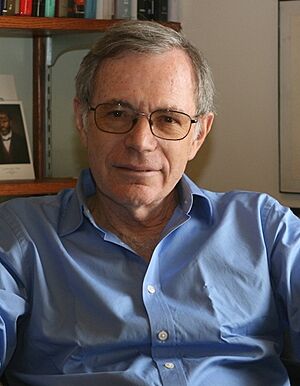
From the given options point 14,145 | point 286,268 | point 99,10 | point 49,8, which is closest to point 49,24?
point 49,8

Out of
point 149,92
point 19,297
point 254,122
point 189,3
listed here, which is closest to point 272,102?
point 254,122

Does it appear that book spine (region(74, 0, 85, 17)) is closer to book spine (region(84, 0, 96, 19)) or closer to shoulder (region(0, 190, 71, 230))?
book spine (region(84, 0, 96, 19))

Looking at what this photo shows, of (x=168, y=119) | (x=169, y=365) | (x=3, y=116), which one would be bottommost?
(x=169, y=365)

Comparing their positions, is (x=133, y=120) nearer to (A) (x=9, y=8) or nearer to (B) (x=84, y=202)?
(B) (x=84, y=202)

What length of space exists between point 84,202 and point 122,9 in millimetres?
811

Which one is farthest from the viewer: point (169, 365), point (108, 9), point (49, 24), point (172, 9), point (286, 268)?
point (172, 9)

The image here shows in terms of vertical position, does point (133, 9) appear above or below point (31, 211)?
above

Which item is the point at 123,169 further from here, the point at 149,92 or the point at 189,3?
the point at 189,3

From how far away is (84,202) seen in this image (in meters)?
1.71

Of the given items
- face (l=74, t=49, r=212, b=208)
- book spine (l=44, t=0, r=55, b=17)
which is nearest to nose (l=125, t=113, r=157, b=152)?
face (l=74, t=49, r=212, b=208)

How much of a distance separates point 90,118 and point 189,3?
97 centimetres

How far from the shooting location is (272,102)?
7.79ft

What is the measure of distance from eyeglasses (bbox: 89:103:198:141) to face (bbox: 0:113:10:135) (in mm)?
742

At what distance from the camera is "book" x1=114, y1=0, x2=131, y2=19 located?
7.59ft
